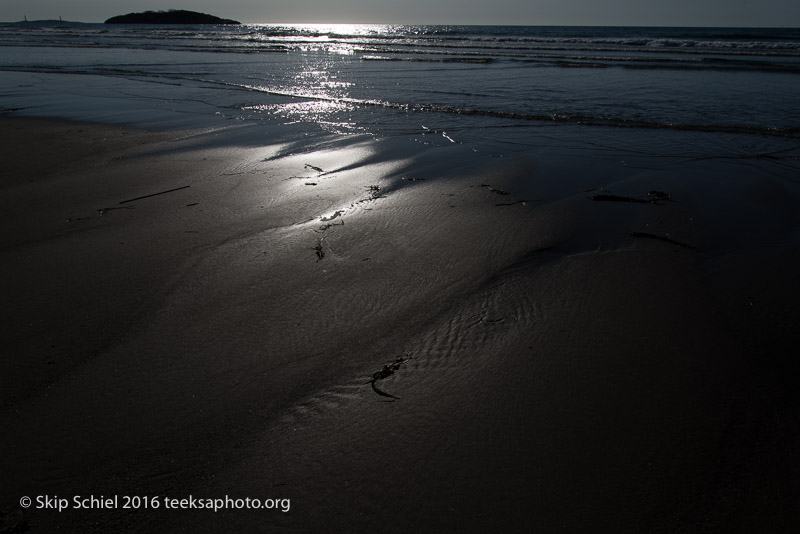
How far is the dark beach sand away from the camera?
1.38m

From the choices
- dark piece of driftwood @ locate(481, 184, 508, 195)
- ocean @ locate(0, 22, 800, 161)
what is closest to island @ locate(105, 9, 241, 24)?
ocean @ locate(0, 22, 800, 161)

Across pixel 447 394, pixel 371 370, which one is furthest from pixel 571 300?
pixel 371 370

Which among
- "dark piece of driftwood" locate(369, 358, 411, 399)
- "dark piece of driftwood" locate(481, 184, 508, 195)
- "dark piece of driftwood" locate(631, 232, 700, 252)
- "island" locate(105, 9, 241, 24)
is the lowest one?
"dark piece of driftwood" locate(369, 358, 411, 399)

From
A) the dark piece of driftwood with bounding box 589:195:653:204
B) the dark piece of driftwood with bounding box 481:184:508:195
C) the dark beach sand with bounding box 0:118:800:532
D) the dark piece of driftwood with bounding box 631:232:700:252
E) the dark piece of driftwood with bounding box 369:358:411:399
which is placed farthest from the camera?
the dark piece of driftwood with bounding box 481:184:508:195

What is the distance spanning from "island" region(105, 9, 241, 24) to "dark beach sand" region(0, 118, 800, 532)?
106322 millimetres

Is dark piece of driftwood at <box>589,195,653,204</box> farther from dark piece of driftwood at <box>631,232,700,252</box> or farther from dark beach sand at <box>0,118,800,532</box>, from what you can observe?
dark piece of driftwood at <box>631,232,700,252</box>

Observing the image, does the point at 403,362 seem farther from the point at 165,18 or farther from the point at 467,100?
the point at 165,18

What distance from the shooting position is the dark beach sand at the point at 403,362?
1.38 meters

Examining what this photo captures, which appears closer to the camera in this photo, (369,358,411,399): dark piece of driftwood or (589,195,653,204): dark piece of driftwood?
(369,358,411,399): dark piece of driftwood

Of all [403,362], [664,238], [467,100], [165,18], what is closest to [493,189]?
[664,238]

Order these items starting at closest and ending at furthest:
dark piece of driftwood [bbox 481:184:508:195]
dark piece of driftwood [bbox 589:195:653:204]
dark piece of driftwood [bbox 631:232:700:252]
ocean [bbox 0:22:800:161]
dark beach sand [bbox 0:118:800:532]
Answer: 1. dark beach sand [bbox 0:118:800:532]
2. dark piece of driftwood [bbox 631:232:700:252]
3. dark piece of driftwood [bbox 589:195:653:204]
4. dark piece of driftwood [bbox 481:184:508:195]
5. ocean [bbox 0:22:800:161]

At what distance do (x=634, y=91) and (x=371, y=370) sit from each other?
9297mm

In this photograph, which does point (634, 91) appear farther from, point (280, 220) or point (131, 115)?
point (131, 115)

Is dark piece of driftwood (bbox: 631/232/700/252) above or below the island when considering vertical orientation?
below
